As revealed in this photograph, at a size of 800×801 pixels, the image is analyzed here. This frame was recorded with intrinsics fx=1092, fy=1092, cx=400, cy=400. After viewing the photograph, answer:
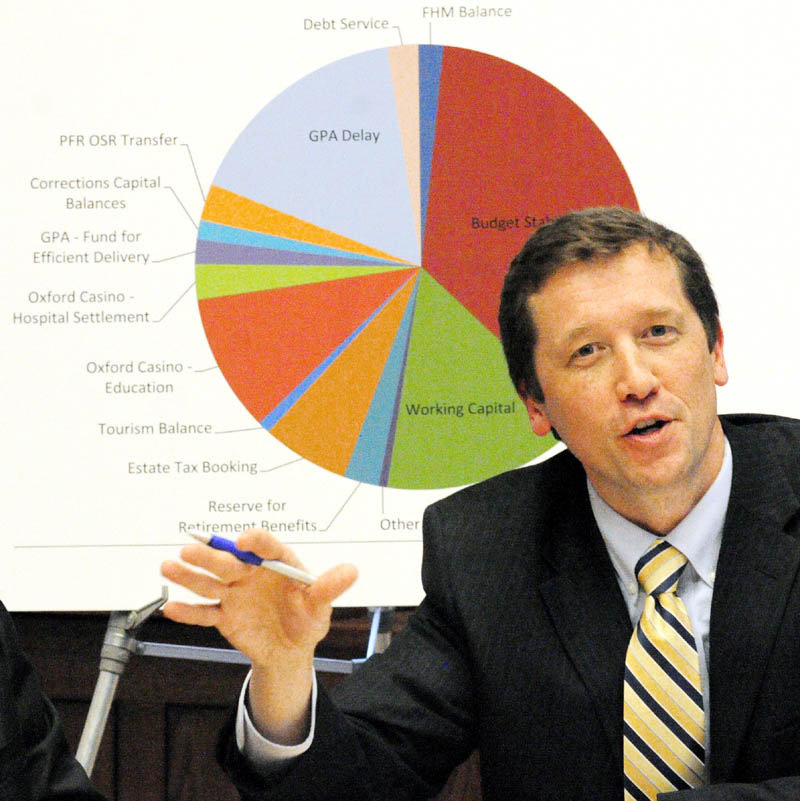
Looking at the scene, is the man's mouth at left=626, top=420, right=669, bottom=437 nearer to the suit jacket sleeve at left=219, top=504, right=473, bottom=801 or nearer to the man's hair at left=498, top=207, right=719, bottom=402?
the man's hair at left=498, top=207, right=719, bottom=402

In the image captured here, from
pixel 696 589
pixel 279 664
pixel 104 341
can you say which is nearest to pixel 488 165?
pixel 104 341

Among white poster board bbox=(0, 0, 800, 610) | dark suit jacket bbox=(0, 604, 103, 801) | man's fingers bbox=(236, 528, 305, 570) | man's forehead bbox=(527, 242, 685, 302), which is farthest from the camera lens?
white poster board bbox=(0, 0, 800, 610)

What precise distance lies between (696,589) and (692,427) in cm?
26

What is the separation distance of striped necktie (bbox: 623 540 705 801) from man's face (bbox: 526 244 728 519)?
0.23 meters

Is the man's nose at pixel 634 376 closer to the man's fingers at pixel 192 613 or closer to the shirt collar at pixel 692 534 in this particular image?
the shirt collar at pixel 692 534

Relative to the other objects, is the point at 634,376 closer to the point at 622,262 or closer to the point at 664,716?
the point at 622,262

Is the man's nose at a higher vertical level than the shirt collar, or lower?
higher

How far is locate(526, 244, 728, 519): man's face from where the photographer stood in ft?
5.26

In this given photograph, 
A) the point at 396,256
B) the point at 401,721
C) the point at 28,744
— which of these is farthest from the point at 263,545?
the point at 396,256

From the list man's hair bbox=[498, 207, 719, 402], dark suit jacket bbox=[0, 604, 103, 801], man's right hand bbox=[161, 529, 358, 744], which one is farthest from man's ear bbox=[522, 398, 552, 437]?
dark suit jacket bbox=[0, 604, 103, 801]

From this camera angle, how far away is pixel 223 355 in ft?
7.44

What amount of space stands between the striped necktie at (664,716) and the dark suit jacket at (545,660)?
0.03 metres

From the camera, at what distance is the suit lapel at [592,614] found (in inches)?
63.8

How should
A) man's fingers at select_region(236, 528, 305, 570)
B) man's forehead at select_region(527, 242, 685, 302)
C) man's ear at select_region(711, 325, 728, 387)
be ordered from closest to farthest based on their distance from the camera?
1. man's fingers at select_region(236, 528, 305, 570)
2. man's forehead at select_region(527, 242, 685, 302)
3. man's ear at select_region(711, 325, 728, 387)
